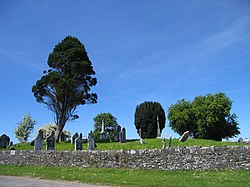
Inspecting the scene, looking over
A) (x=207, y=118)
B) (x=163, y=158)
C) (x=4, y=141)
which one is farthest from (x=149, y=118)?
(x=163, y=158)

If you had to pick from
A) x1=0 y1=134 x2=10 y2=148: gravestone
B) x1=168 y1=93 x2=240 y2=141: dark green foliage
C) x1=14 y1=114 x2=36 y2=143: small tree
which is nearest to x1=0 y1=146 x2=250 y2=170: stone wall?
x1=0 y1=134 x2=10 y2=148: gravestone

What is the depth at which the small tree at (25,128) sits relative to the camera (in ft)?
197

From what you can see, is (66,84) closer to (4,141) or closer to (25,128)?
(4,141)

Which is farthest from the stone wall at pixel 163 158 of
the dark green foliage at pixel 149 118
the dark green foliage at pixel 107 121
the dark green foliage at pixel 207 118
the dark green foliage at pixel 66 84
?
the dark green foliage at pixel 107 121

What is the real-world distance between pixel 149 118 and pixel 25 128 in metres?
33.5

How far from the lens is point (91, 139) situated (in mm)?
21047

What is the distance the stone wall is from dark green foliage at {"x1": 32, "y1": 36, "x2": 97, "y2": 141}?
69.3 feet

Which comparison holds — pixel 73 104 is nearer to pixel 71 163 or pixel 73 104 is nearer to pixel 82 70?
pixel 82 70

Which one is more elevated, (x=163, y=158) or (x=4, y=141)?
(x=4, y=141)

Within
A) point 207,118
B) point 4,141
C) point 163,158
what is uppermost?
point 207,118

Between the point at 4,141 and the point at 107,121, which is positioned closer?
the point at 4,141

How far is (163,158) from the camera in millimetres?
12766

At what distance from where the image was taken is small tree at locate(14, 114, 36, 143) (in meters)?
60.1

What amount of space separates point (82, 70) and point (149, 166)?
27950mm
